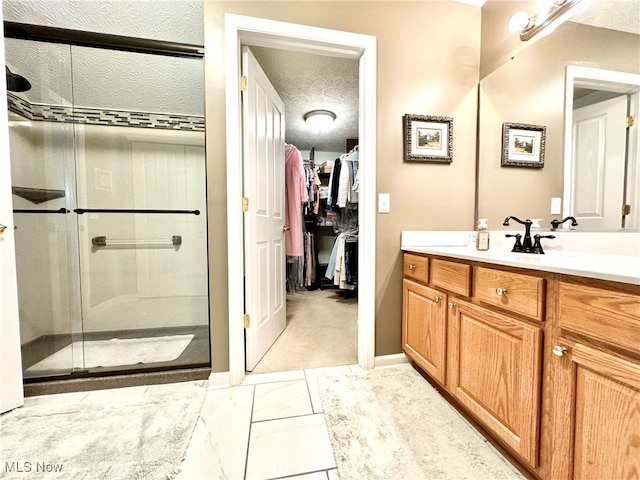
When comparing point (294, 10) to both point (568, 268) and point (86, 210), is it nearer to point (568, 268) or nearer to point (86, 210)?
point (568, 268)

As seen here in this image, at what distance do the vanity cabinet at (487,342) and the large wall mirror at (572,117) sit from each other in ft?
2.09

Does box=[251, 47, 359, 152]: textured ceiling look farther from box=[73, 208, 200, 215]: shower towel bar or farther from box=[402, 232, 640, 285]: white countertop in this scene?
box=[402, 232, 640, 285]: white countertop

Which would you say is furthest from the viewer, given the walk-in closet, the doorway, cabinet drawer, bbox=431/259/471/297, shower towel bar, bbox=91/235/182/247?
shower towel bar, bbox=91/235/182/247

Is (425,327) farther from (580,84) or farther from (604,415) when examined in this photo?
(580,84)

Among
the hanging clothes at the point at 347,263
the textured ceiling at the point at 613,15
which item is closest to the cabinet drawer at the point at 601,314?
the textured ceiling at the point at 613,15

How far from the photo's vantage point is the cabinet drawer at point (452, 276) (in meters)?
1.05

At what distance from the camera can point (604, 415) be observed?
0.59 metres

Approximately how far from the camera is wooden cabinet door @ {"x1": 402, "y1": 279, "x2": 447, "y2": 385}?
3.96 feet

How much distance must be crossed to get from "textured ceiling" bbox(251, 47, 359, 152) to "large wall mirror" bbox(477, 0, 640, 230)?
1165 millimetres

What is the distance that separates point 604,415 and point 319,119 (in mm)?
3095

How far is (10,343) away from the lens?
1172 mm

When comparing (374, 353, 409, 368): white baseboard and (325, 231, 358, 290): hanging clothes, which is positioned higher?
(325, 231, 358, 290): hanging clothes
